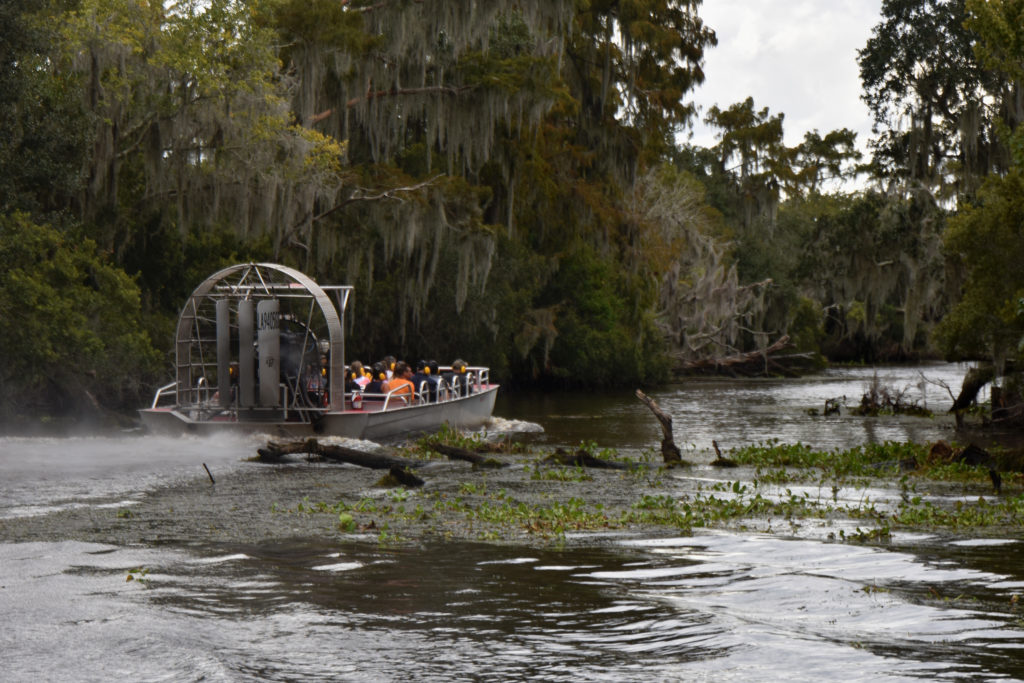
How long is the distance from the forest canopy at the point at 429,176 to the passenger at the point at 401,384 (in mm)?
5734

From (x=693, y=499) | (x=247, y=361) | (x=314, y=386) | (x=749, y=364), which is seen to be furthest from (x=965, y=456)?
(x=749, y=364)

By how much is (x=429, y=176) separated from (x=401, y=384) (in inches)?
407

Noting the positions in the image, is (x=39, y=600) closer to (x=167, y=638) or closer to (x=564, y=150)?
(x=167, y=638)

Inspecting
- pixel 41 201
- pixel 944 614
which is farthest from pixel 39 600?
pixel 41 201

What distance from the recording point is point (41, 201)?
90.1 ft

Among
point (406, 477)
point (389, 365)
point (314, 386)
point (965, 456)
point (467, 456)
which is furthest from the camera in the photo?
point (389, 365)

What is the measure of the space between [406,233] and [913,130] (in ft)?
43.8

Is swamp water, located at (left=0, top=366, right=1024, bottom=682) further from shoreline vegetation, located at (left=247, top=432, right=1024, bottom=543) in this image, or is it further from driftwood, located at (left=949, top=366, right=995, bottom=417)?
driftwood, located at (left=949, top=366, right=995, bottom=417)

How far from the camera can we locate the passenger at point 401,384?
24.2 m

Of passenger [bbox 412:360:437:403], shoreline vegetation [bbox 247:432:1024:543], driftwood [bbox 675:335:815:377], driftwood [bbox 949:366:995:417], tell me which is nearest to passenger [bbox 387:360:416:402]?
passenger [bbox 412:360:437:403]

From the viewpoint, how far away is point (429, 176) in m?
33.5

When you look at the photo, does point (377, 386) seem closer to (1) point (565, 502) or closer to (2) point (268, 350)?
(2) point (268, 350)

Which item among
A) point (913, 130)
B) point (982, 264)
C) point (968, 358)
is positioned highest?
point (913, 130)

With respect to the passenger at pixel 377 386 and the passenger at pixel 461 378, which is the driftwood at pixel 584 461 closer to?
the passenger at pixel 377 386
